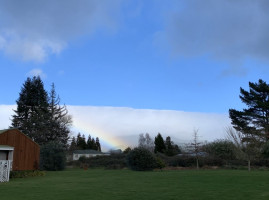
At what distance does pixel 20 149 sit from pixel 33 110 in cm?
2801

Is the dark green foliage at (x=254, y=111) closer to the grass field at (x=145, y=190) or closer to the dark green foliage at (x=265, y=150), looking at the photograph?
the dark green foliage at (x=265, y=150)

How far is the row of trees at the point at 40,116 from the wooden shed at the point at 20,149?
69.4ft

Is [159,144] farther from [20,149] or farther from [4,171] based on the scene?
[4,171]

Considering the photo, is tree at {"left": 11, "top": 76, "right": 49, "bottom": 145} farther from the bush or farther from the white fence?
the white fence

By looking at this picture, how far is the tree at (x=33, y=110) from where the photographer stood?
158ft

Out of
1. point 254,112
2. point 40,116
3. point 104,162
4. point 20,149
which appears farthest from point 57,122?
point 254,112

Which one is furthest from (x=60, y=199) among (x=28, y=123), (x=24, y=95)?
(x=24, y=95)

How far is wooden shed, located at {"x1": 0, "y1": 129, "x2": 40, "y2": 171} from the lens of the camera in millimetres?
25016

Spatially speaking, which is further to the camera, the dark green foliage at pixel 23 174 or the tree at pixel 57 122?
the tree at pixel 57 122

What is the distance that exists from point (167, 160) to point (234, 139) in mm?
9088

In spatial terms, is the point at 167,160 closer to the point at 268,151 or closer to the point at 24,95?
the point at 268,151

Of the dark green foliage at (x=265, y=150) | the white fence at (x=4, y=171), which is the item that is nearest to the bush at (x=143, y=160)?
the dark green foliage at (x=265, y=150)

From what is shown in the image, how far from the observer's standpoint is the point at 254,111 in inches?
1721

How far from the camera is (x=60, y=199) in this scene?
8.82m
